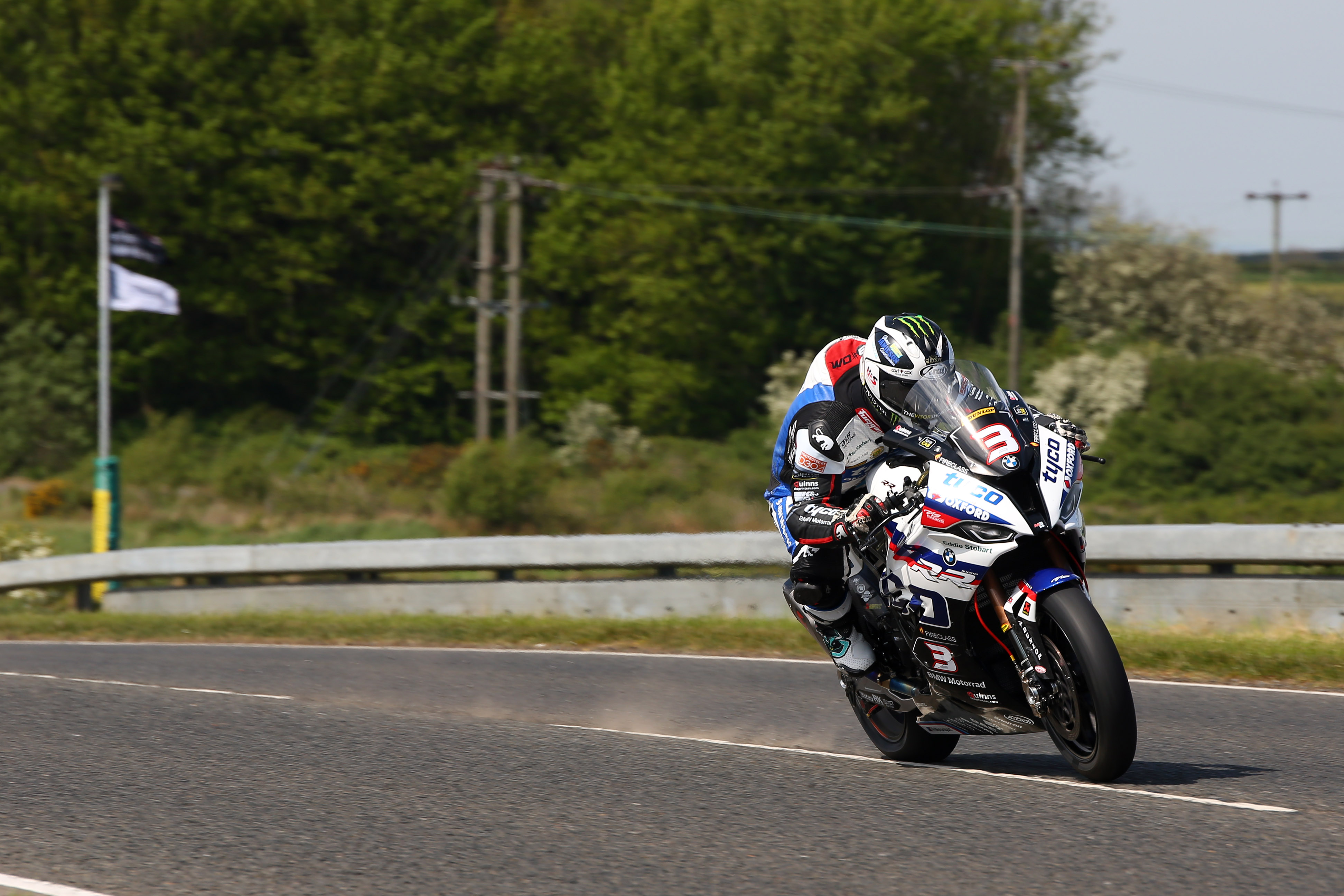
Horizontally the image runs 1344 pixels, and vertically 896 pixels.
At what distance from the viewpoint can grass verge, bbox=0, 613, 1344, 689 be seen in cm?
958

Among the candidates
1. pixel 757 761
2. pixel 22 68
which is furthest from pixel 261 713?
pixel 22 68

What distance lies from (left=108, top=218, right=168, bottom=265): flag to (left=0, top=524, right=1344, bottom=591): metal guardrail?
856 cm

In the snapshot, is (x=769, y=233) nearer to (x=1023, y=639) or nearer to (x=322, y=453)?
(x=322, y=453)

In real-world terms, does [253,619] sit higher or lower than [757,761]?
lower

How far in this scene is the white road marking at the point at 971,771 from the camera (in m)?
5.60

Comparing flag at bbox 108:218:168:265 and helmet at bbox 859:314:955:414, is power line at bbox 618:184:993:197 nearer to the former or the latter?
flag at bbox 108:218:168:265

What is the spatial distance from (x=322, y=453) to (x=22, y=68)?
53.5 ft

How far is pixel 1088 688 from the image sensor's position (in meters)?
5.45

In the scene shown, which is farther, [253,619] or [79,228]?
[79,228]

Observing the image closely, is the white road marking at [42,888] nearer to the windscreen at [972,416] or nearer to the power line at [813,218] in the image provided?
the windscreen at [972,416]

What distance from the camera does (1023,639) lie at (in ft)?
18.4

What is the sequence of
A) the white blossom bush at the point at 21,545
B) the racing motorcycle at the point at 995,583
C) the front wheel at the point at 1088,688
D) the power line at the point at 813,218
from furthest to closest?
the power line at the point at 813,218
the white blossom bush at the point at 21,545
the racing motorcycle at the point at 995,583
the front wheel at the point at 1088,688

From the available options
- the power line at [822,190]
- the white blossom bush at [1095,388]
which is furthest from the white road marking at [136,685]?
the power line at [822,190]

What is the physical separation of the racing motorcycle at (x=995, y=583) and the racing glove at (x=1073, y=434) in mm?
28
